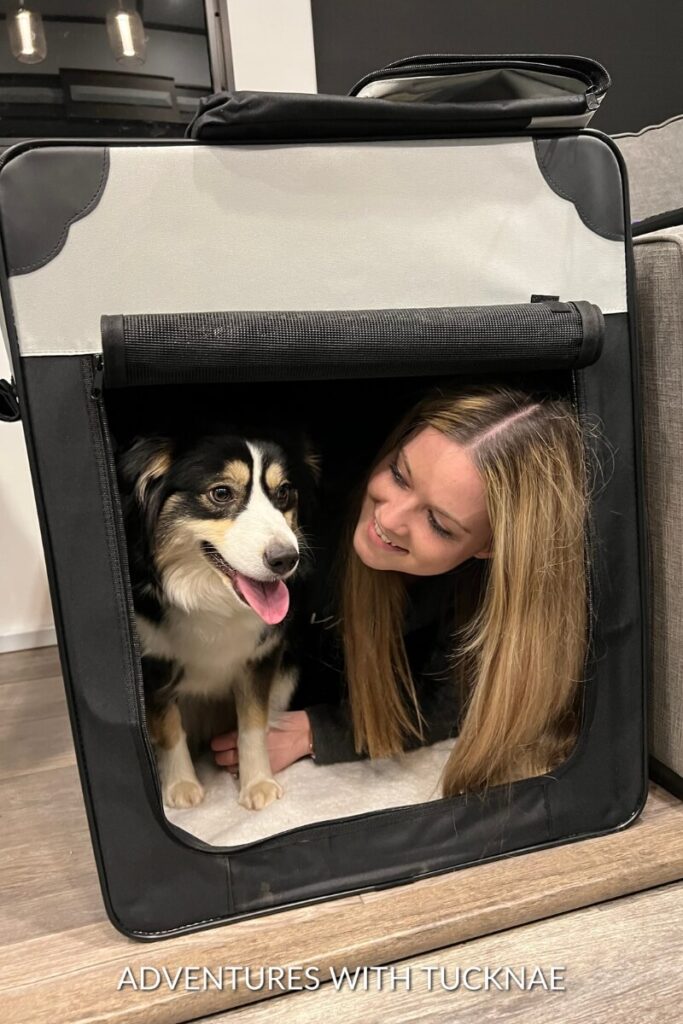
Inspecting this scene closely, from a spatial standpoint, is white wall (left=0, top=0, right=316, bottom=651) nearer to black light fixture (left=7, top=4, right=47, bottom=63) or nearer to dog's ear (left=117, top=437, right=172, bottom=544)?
black light fixture (left=7, top=4, right=47, bottom=63)

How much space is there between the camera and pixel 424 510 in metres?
0.97

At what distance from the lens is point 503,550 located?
0.93 m

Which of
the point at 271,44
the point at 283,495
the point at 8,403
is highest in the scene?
the point at 271,44

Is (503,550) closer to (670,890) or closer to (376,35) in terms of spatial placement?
(670,890)

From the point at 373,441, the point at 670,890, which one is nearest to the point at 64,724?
the point at 373,441

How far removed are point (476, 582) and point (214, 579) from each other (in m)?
0.42

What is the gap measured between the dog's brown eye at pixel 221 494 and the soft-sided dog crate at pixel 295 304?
14cm

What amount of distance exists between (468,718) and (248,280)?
0.63 meters

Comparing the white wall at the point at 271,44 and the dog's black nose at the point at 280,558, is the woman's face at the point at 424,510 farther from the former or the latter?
the white wall at the point at 271,44

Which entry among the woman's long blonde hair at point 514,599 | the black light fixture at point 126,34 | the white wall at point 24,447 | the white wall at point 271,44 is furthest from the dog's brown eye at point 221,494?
the black light fixture at point 126,34

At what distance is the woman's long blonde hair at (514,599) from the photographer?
36.0 inches

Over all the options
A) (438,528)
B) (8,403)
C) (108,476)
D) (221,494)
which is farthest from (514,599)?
(8,403)

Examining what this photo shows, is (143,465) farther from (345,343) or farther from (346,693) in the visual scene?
(346,693)

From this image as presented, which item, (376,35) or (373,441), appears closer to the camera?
(373,441)
